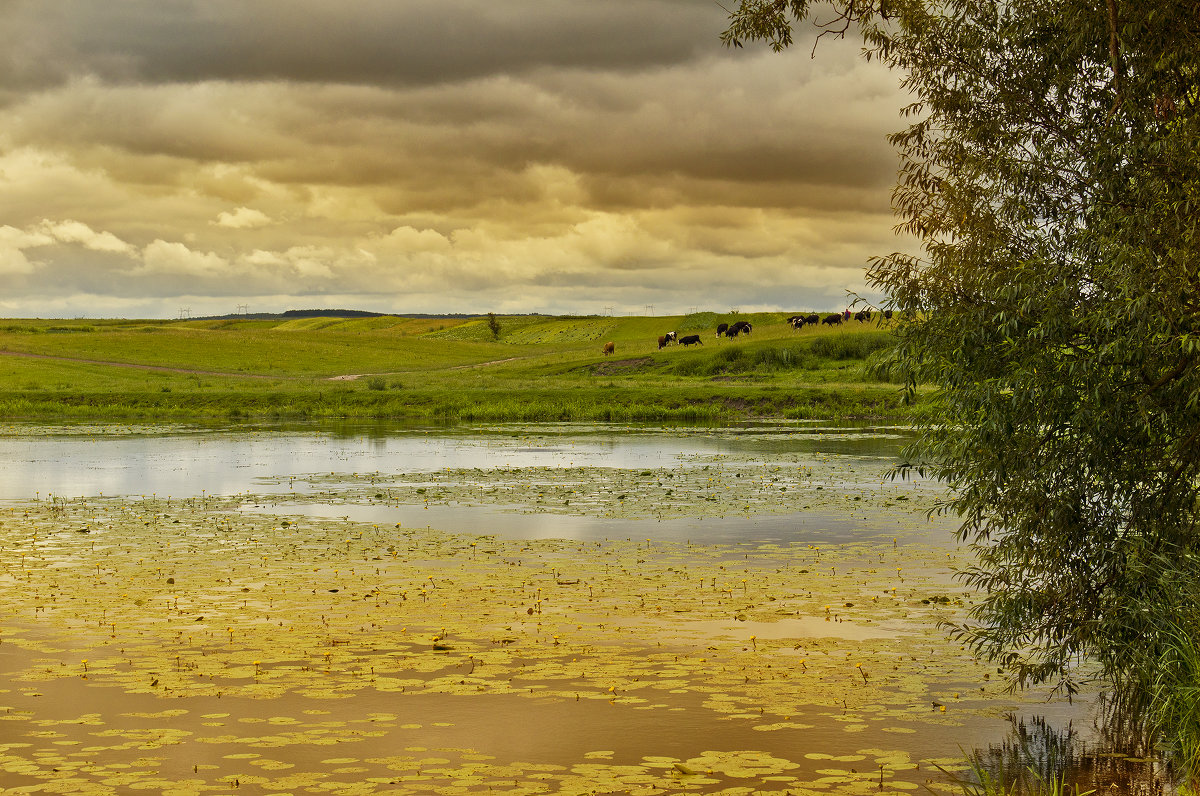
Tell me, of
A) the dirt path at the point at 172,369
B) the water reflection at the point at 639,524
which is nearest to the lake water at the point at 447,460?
the water reflection at the point at 639,524

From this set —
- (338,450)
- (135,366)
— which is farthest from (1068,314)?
(135,366)

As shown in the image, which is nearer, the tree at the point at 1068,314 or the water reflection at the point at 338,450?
the tree at the point at 1068,314

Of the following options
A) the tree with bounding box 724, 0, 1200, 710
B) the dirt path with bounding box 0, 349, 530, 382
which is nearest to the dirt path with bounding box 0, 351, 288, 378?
the dirt path with bounding box 0, 349, 530, 382

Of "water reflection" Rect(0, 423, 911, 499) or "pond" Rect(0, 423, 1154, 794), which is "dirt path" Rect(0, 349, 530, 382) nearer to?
"water reflection" Rect(0, 423, 911, 499)

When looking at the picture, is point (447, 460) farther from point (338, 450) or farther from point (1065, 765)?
point (1065, 765)

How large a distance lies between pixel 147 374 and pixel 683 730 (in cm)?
8880

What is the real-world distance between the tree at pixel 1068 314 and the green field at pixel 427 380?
39.8 metres

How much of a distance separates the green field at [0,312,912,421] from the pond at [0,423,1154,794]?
107ft

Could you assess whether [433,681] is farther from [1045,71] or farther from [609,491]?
[609,491]

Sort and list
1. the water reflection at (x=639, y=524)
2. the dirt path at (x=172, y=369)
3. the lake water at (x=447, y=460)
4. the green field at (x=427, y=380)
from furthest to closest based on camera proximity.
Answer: the dirt path at (x=172, y=369), the green field at (x=427, y=380), the lake water at (x=447, y=460), the water reflection at (x=639, y=524)

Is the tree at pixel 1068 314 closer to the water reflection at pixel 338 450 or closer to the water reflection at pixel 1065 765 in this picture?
the water reflection at pixel 1065 765

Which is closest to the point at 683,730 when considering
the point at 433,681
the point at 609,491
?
the point at 433,681

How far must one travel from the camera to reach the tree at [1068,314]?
11.9 meters

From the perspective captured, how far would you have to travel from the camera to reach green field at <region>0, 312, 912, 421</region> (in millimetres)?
70000
